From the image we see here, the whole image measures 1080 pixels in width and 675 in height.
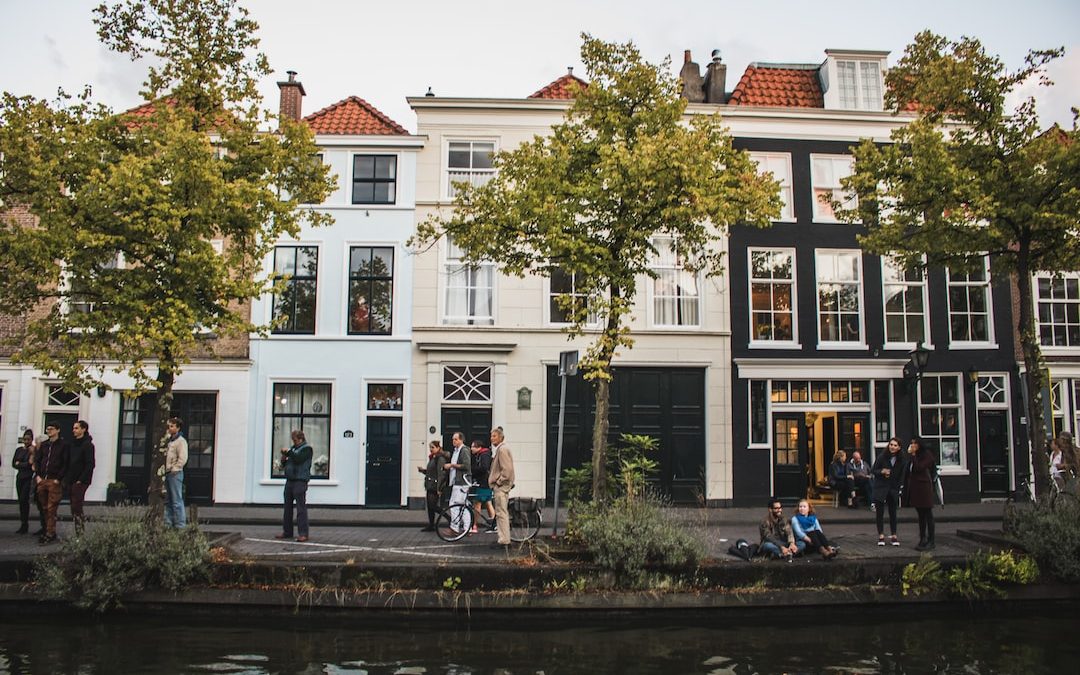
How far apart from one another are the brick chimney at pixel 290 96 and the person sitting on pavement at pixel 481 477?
12.2 metres

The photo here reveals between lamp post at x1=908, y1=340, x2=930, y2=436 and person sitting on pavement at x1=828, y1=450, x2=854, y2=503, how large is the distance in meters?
2.61

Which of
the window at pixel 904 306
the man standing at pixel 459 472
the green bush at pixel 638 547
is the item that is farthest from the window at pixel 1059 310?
the man standing at pixel 459 472

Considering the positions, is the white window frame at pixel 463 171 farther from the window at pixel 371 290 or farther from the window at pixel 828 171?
the window at pixel 828 171

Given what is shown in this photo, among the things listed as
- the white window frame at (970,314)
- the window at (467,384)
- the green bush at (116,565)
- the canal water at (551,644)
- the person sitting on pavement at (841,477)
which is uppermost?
the white window frame at (970,314)

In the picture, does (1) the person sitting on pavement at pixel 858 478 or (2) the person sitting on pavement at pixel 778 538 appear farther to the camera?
(1) the person sitting on pavement at pixel 858 478

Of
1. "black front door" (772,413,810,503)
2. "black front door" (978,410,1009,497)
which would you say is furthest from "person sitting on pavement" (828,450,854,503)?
"black front door" (978,410,1009,497)

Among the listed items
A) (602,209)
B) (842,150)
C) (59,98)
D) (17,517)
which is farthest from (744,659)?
(842,150)

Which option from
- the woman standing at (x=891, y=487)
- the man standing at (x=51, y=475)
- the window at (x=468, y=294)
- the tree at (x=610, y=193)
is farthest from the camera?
the window at (x=468, y=294)

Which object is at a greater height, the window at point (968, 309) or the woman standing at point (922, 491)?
the window at point (968, 309)

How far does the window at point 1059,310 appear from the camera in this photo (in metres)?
21.7

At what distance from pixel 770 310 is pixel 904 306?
3879mm

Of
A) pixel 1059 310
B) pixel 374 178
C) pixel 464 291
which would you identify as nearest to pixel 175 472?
pixel 464 291

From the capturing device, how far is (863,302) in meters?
21.0

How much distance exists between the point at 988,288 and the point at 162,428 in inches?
830
